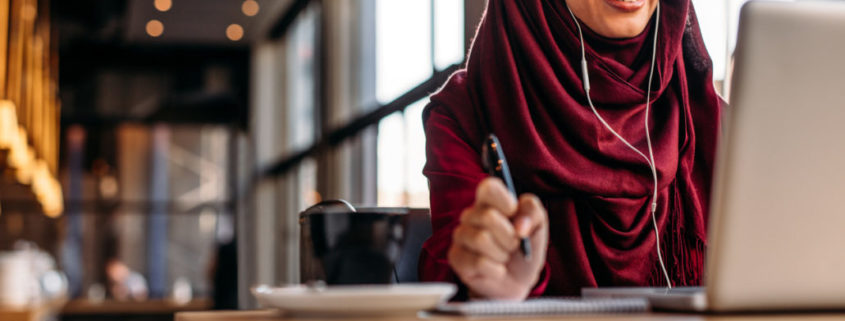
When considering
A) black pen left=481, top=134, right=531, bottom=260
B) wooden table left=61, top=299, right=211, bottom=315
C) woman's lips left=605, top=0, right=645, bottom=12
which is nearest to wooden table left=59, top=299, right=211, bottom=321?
wooden table left=61, top=299, right=211, bottom=315

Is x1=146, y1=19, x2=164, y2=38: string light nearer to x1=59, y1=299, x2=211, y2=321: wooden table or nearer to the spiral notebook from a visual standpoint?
x1=59, y1=299, x2=211, y2=321: wooden table

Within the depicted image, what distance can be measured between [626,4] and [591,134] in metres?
0.30

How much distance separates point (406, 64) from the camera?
197 inches

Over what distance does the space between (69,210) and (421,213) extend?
1135 centimetres

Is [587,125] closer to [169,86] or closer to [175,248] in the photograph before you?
[169,86]

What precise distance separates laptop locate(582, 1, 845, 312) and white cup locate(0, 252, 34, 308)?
3.73m

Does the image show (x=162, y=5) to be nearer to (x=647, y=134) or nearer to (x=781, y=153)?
(x=647, y=134)

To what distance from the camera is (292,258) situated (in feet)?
28.8

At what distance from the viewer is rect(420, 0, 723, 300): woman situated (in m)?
1.81

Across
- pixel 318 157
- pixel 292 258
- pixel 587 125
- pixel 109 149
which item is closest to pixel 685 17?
pixel 587 125

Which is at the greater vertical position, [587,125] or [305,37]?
[305,37]

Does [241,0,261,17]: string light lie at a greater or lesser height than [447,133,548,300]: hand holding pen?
greater

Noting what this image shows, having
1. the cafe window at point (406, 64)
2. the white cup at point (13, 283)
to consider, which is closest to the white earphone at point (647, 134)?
the cafe window at point (406, 64)

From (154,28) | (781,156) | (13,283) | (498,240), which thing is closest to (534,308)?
(498,240)
